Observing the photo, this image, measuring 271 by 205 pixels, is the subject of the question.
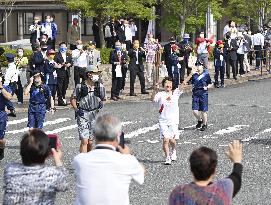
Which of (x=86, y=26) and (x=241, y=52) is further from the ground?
(x=86, y=26)

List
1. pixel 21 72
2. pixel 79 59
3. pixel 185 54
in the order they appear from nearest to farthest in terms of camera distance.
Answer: pixel 21 72 < pixel 79 59 < pixel 185 54

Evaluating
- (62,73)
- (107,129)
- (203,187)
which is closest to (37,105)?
(62,73)

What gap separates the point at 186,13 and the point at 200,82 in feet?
Answer: 74.9

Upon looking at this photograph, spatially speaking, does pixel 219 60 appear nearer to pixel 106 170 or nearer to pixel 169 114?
pixel 169 114

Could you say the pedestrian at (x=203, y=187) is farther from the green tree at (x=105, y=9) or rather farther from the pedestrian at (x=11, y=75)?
the green tree at (x=105, y=9)

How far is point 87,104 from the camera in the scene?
15.5m

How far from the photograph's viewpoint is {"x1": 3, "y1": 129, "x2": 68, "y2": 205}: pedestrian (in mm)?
7211

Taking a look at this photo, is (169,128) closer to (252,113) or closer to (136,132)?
(136,132)

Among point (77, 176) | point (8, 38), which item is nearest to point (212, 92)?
point (77, 176)

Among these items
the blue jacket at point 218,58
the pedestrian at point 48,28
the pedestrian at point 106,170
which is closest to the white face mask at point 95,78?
the pedestrian at point 106,170

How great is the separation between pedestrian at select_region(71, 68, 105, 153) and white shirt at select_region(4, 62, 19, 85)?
8720 millimetres

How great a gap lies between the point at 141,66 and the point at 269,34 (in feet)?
39.2

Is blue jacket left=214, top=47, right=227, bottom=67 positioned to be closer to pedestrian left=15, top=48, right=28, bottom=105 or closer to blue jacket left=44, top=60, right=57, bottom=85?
blue jacket left=44, top=60, right=57, bottom=85

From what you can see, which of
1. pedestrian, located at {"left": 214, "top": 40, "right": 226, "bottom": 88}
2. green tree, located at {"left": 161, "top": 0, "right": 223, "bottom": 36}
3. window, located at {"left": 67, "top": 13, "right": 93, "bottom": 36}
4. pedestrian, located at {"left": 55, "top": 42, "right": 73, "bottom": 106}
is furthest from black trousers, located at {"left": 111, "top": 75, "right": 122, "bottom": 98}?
window, located at {"left": 67, "top": 13, "right": 93, "bottom": 36}
